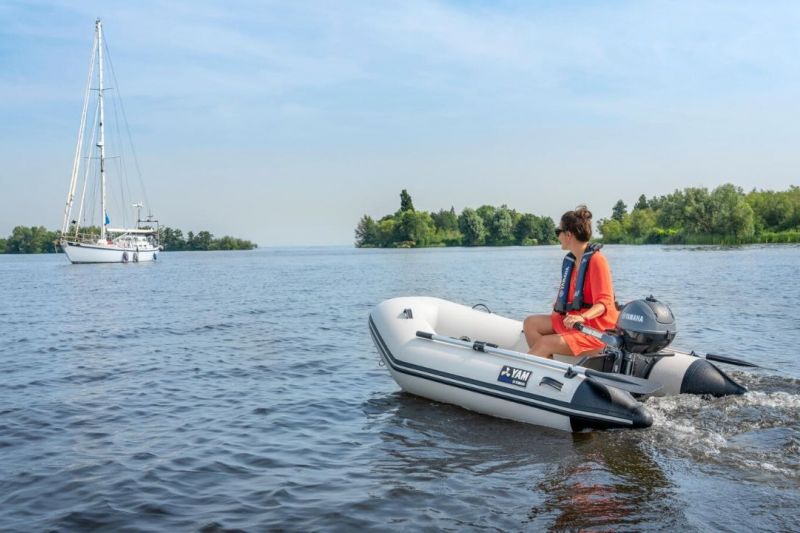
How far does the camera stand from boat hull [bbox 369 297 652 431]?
551 cm

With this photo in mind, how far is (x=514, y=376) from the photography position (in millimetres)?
6016

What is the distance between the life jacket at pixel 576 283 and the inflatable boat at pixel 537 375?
1.45ft

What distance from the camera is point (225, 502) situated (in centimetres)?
442

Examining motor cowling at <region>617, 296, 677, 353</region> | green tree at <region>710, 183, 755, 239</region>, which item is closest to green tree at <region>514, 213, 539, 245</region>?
green tree at <region>710, 183, 755, 239</region>

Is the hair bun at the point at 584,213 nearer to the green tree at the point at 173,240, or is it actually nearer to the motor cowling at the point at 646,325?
the motor cowling at the point at 646,325

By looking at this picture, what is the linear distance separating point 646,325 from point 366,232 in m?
132

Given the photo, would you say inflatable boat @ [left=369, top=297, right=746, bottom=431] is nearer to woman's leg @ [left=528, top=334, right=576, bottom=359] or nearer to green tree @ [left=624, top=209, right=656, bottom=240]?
woman's leg @ [left=528, top=334, right=576, bottom=359]

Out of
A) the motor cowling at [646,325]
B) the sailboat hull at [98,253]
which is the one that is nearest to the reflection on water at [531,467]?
the motor cowling at [646,325]

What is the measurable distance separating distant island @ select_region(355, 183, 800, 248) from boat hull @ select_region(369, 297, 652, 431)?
6529cm

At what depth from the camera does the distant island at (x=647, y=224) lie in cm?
6625

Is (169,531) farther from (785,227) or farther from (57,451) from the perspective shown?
(785,227)

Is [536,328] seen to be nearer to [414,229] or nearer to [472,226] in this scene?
[472,226]

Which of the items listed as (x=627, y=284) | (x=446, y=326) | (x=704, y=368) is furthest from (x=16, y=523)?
(x=627, y=284)

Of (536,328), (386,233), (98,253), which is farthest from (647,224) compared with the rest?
(536,328)
